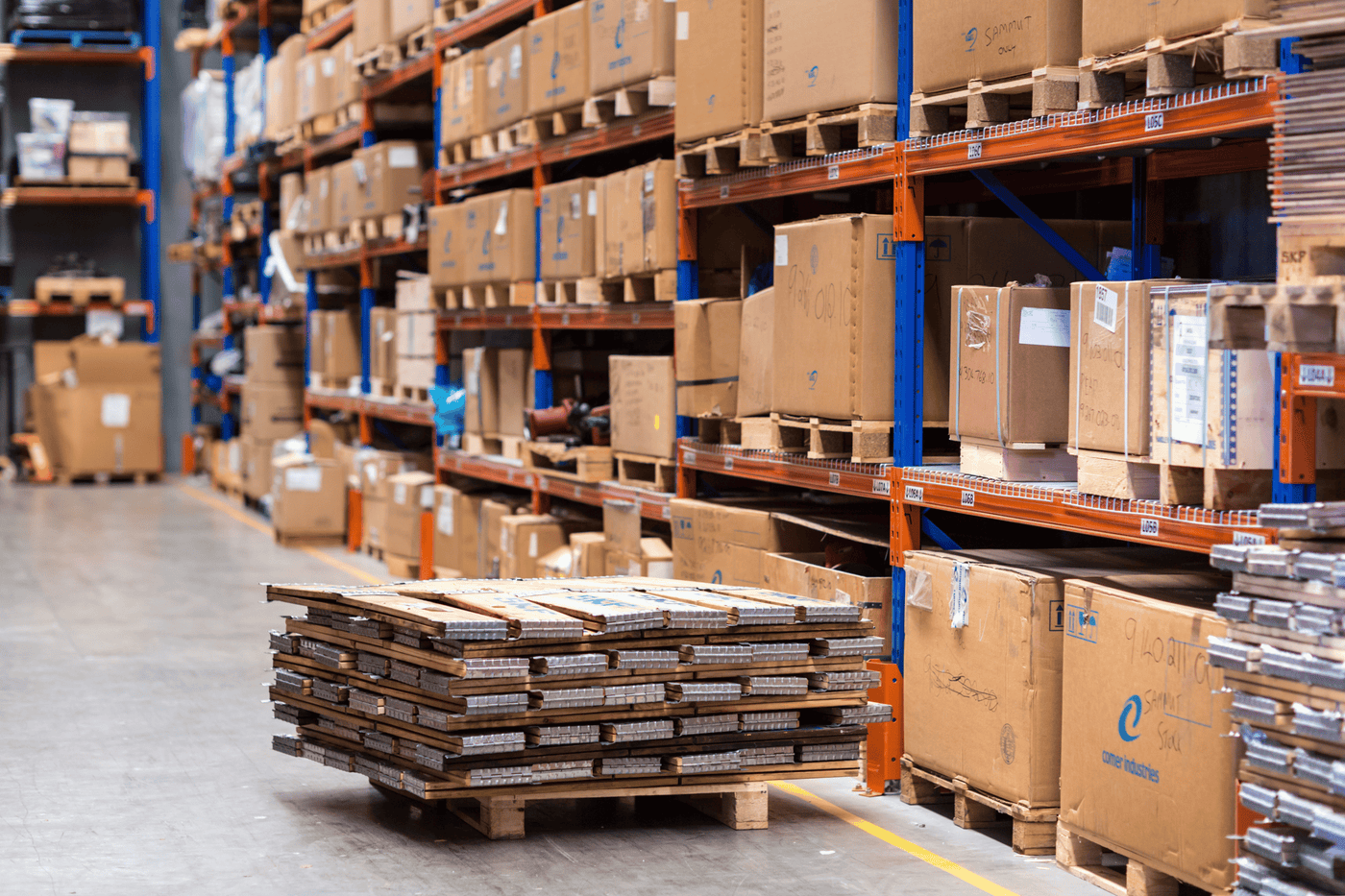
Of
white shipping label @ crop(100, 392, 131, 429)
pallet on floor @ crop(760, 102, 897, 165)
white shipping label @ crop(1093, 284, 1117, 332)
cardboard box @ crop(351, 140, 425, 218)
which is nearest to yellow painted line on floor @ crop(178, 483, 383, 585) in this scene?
white shipping label @ crop(100, 392, 131, 429)

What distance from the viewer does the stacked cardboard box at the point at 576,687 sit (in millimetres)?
5113

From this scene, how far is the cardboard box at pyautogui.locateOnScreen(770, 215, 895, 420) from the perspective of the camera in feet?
20.0

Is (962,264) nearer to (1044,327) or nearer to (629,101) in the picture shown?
(1044,327)

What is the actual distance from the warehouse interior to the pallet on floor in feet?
0.10

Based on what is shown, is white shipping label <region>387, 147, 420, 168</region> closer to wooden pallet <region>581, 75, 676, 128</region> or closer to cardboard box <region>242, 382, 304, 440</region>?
Answer: wooden pallet <region>581, 75, 676, 128</region>

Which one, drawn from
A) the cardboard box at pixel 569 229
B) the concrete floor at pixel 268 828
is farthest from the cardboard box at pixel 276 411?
the concrete floor at pixel 268 828

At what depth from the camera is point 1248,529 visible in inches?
168

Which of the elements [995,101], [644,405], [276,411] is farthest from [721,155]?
[276,411]

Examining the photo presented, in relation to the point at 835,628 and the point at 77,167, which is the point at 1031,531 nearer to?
the point at 835,628

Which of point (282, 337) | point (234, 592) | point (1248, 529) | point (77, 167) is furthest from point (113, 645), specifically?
point (77, 167)

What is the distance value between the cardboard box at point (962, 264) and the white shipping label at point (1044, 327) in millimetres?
898

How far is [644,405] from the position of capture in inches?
325

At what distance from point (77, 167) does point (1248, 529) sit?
18658 mm

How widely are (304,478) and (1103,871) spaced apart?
990 cm
